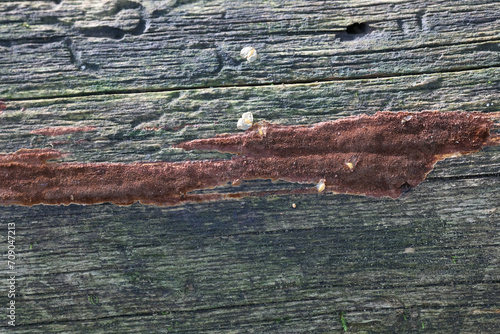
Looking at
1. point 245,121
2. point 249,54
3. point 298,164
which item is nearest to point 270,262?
point 298,164

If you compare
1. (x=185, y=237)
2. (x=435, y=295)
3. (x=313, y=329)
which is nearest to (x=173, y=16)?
(x=185, y=237)

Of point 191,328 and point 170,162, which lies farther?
point 191,328

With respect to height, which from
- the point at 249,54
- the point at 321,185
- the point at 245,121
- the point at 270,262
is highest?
the point at 249,54

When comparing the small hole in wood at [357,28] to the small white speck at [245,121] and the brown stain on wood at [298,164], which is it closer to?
the brown stain on wood at [298,164]

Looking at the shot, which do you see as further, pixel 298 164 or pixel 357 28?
pixel 357 28

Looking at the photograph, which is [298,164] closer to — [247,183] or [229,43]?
[247,183]

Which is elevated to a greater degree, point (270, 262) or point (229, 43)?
point (229, 43)

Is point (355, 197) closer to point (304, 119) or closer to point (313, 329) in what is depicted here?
point (304, 119)
